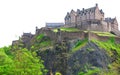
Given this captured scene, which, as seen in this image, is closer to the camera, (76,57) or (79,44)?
(76,57)

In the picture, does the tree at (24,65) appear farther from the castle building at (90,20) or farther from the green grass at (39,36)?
the castle building at (90,20)

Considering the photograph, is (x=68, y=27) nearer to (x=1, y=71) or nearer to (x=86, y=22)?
(x=86, y=22)

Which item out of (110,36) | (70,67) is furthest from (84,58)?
(110,36)

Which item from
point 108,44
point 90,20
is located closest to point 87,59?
point 108,44

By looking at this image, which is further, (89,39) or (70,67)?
(89,39)

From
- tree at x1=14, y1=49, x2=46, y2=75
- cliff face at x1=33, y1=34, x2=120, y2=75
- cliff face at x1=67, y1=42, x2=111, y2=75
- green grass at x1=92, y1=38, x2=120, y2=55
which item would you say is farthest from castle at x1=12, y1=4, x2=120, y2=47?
tree at x1=14, y1=49, x2=46, y2=75

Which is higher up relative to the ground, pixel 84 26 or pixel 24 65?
Answer: pixel 84 26

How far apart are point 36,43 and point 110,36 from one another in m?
20.6

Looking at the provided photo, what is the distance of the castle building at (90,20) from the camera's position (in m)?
120

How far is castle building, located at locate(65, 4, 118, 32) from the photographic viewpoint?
119688 mm

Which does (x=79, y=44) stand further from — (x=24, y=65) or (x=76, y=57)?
(x=24, y=65)

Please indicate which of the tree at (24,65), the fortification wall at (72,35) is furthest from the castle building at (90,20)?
the tree at (24,65)

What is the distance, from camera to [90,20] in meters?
123

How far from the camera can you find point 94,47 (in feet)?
339
